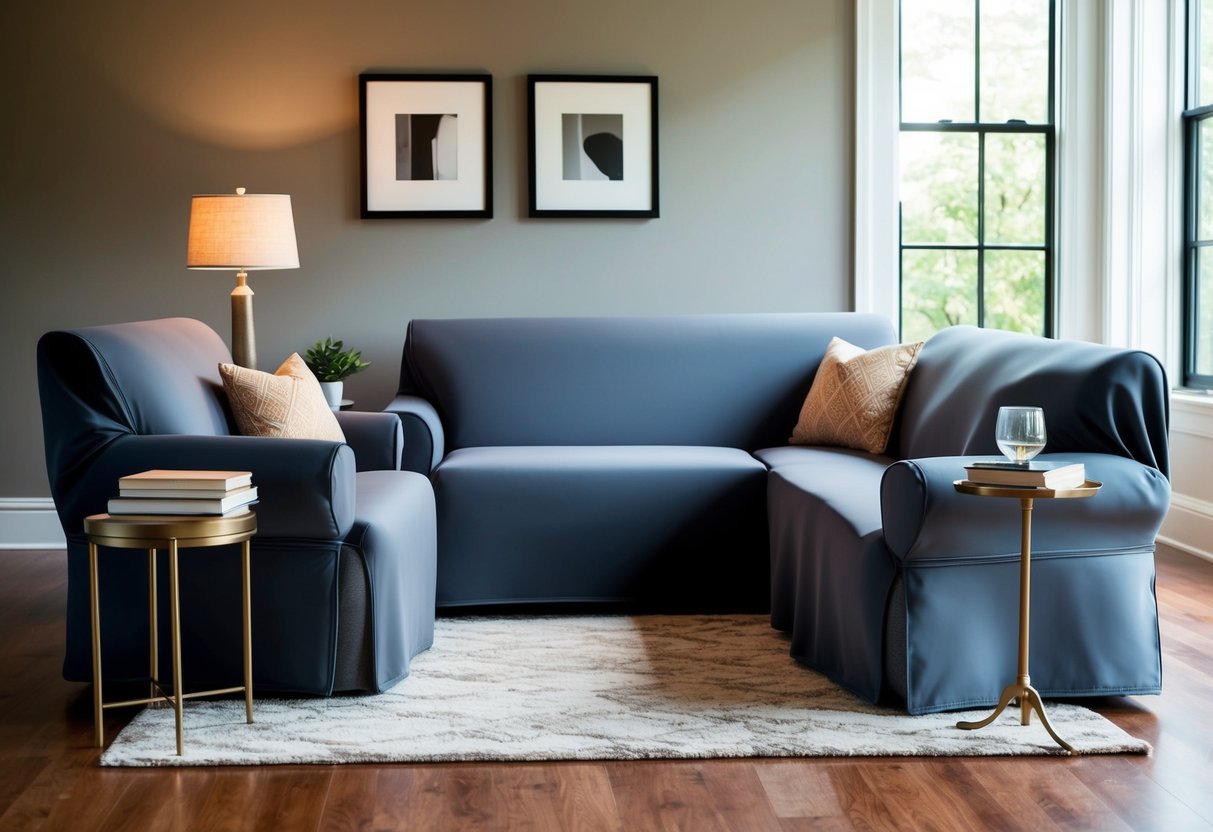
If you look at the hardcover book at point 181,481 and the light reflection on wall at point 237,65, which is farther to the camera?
the light reflection on wall at point 237,65

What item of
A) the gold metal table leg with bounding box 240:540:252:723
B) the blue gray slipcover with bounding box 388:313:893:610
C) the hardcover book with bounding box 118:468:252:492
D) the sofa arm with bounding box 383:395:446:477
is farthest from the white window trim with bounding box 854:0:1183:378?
the hardcover book with bounding box 118:468:252:492

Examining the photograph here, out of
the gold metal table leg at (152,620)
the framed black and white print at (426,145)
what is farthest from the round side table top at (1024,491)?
the framed black and white print at (426,145)

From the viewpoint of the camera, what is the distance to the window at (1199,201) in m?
4.80

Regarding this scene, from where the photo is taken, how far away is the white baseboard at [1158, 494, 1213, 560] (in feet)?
15.0

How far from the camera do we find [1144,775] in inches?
94.8

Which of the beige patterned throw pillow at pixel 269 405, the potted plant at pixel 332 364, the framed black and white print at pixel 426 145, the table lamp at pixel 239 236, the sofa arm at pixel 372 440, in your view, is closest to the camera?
the beige patterned throw pillow at pixel 269 405

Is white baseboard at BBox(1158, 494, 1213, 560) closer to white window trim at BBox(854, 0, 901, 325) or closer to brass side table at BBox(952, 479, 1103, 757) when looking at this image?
white window trim at BBox(854, 0, 901, 325)

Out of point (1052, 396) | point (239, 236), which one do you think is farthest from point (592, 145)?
point (1052, 396)

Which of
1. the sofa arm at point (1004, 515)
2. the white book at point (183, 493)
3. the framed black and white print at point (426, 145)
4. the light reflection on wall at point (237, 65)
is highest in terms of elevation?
the light reflection on wall at point (237, 65)

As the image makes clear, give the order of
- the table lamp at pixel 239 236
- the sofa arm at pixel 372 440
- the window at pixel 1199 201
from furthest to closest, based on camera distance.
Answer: the window at pixel 1199 201
the table lamp at pixel 239 236
the sofa arm at pixel 372 440

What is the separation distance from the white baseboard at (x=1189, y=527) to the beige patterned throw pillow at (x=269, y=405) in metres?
3.19

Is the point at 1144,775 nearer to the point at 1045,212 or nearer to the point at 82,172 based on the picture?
the point at 1045,212

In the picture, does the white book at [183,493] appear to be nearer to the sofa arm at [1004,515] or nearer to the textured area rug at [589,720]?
the textured area rug at [589,720]

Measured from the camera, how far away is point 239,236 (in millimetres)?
4289
